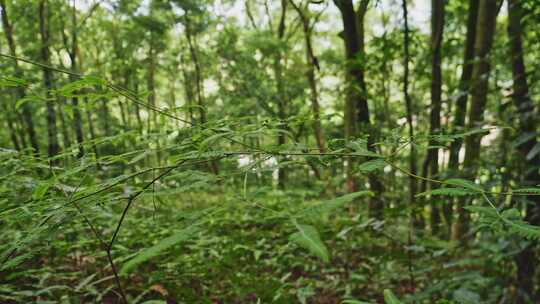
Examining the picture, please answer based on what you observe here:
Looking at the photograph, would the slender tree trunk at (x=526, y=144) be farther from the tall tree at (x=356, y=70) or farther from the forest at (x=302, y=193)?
the tall tree at (x=356, y=70)

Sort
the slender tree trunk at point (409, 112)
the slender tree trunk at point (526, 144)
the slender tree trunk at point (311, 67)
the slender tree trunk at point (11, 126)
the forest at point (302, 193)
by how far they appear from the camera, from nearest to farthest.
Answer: the forest at point (302, 193)
the slender tree trunk at point (526, 144)
the slender tree trunk at point (409, 112)
the slender tree trunk at point (311, 67)
the slender tree trunk at point (11, 126)

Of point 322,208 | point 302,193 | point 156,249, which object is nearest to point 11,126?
point 302,193

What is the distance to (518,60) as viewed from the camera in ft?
6.99

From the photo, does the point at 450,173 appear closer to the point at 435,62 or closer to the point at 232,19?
the point at 435,62

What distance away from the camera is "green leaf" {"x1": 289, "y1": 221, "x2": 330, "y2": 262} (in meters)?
0.48

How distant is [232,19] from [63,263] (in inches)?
422

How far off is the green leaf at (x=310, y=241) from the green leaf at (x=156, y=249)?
21cm

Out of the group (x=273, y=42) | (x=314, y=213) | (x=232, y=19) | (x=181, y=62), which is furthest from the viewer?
(x=181, y=62)

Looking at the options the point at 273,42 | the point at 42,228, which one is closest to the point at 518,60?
the point at 42,228

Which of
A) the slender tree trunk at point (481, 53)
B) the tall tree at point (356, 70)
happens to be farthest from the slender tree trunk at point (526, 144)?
the tall tree at point (356, 70)

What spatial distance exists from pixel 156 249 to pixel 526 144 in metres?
2.45

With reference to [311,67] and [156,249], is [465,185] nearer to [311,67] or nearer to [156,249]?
[156,249]

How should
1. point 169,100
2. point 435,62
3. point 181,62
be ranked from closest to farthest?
point 435,62, point 181,62, point 169,100

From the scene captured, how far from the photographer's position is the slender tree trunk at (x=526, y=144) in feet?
6.26
